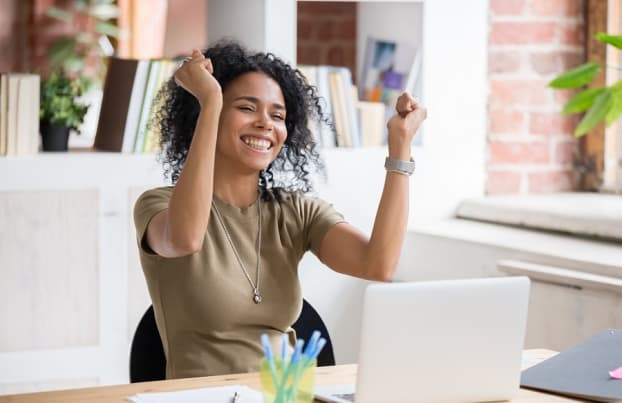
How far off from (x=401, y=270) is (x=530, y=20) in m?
0.95

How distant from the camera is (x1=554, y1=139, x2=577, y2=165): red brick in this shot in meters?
3.85

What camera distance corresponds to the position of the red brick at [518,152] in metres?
3.78

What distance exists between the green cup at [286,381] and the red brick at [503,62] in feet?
7.64

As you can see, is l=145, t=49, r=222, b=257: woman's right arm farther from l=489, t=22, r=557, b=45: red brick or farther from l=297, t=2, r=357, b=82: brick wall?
l=297, t=2, r=357, b=82: brick wall

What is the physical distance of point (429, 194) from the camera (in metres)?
3.68

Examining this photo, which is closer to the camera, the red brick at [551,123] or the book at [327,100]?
the book at [327,100]

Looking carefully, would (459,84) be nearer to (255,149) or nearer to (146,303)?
(146,303)

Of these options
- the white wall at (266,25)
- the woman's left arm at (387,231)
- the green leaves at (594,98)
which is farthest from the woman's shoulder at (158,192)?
the green leaves at (594,98)

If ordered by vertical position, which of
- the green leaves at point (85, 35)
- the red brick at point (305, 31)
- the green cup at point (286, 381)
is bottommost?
the green cup at point (286, 381)

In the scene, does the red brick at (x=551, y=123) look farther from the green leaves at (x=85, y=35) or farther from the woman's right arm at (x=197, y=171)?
the green leaves at (x=85, y=35)

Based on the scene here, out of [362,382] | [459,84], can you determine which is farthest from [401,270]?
[362,382]

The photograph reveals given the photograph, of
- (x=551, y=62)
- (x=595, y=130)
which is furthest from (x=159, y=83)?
(x=595, y=130)

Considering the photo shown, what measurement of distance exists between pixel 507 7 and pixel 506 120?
0.37m

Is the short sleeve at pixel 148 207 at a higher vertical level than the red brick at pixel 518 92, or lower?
lower
